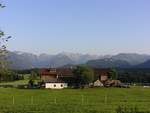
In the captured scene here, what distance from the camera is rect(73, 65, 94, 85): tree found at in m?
149

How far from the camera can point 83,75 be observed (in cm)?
15025

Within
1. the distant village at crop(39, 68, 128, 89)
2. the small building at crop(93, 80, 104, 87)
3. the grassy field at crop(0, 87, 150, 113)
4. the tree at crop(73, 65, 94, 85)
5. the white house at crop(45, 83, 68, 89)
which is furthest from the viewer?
the small building at crop(93, 80, 104, 87)

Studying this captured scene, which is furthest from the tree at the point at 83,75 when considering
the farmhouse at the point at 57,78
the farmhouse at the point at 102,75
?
the farmhouse at the point at 102,75

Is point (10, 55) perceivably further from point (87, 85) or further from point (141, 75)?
point (141, 75)

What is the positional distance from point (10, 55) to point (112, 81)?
14106 centimetres

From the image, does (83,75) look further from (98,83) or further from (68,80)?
(68,80)

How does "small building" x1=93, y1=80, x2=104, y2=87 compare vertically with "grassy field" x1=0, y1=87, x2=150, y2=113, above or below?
above

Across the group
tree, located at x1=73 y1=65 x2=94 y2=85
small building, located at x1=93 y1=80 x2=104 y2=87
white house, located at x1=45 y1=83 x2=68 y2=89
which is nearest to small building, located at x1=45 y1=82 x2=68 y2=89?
white house, located at x1=45 y1=83 x2=68 y2=89

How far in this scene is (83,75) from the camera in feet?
493

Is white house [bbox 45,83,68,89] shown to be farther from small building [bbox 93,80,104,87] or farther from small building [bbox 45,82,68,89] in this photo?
small building [bbox 93,80,104,87]

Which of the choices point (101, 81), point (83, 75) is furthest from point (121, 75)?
point (83, 75)

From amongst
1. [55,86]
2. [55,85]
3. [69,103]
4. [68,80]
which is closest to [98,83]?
[68,80]

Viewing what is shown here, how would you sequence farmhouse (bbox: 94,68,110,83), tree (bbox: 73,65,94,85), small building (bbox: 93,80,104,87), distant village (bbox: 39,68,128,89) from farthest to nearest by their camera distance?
1. farmhouse (bbox: 94,68,110,83)
2. small building (bbox: 93,80,104,87)
3. distant village (bbox: 39,68,128,89)
4. tree (bbox: 73,65,94,85)

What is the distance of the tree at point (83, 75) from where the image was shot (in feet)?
489
